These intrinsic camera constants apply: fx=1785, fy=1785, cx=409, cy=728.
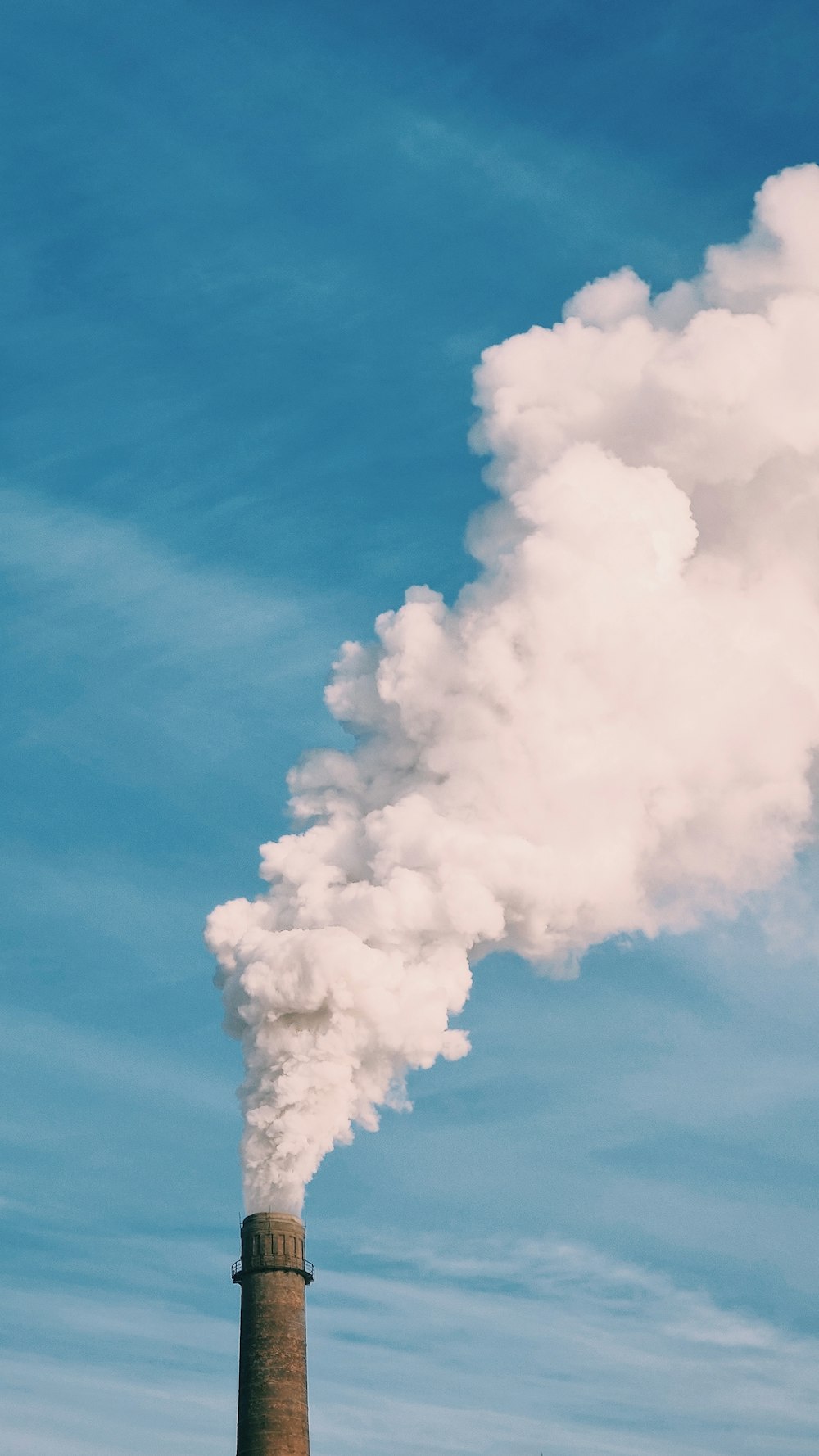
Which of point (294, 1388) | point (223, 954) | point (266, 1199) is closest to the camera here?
point (294, 1388)

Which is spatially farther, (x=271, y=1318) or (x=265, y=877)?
(x=265, y=877)

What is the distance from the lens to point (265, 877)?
61.6 m

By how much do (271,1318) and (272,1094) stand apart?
282 inches

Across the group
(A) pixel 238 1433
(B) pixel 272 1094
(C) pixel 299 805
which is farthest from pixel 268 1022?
(A) pixel 238 1433

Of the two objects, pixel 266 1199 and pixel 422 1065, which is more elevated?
pixel 422 1065

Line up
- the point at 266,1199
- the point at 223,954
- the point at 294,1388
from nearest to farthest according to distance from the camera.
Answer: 1. the point at 294,1388
2. the point at 266,1199
3. the point at 223,954

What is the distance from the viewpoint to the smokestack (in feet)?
171

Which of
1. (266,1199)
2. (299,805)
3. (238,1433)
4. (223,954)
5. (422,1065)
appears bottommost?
(238,1433)

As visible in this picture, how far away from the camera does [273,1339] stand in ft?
174

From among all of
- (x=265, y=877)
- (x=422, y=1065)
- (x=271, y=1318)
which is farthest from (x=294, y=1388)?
(x=265, y=877)

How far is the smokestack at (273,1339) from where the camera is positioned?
52.0 m

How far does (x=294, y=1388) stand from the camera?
5256 centimetres

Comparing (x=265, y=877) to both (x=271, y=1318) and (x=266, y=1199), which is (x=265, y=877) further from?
(x=271, y=1318)

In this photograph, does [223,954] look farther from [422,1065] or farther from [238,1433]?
[238,1433]
